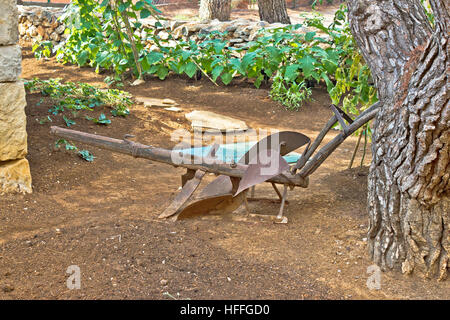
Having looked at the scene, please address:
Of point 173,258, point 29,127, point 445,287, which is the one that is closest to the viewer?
point 445,287

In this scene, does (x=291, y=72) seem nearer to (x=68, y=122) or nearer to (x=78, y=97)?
(x=78, y=97)

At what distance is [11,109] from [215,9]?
7045 millimetres

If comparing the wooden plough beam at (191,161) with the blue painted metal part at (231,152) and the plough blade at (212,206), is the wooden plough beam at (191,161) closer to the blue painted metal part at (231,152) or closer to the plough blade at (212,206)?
the plough blade at (212,206)

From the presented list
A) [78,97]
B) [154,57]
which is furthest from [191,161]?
[154,57]

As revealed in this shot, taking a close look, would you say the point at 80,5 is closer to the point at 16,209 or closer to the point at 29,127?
the point at 29,127

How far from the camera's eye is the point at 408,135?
244 centimetres

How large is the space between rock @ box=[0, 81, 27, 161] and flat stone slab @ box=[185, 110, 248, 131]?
2676 mm

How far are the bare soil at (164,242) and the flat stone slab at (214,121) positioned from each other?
4.83ft

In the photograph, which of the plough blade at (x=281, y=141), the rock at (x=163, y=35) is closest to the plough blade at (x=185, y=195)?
the plough blade at (x=281, y=141)

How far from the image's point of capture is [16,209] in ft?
11.5

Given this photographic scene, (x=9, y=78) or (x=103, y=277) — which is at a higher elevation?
(x=9, y=78)

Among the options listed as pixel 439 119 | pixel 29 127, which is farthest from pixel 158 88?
pixel 439 119

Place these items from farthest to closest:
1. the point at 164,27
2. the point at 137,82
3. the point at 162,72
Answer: the point at 164,27
the point at 137,82
the point at 162,72
